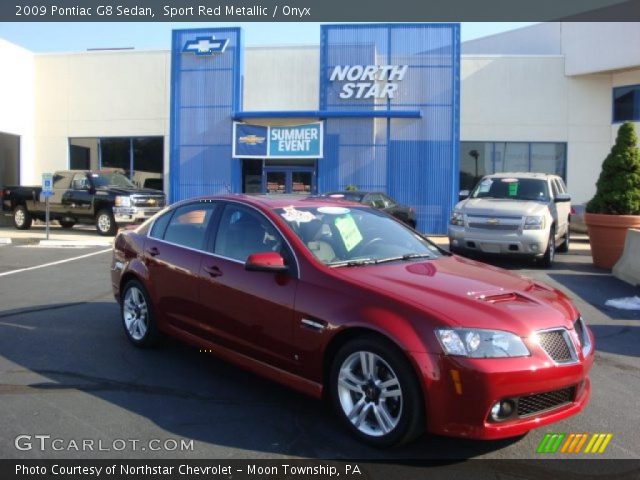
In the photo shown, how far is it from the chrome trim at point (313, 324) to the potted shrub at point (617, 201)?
365 inches

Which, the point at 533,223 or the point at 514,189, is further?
the point at 514,189

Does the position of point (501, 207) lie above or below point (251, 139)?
below

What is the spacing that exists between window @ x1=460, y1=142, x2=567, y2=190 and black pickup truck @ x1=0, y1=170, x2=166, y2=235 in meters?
11.4

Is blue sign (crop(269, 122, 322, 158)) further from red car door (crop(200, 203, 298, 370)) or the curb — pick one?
red car door (crop(200, 203, 298, 370))

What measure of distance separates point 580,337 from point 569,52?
21071 mm

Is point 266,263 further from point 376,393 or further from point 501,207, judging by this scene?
point 501,207

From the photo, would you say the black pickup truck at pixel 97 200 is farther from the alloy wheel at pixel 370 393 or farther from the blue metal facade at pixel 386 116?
the alloy wheel at pixel 370 393

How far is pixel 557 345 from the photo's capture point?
12.1ft

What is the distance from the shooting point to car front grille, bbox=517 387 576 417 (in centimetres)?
354

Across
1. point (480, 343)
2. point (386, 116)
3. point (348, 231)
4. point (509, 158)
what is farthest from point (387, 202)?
point (480, 343)

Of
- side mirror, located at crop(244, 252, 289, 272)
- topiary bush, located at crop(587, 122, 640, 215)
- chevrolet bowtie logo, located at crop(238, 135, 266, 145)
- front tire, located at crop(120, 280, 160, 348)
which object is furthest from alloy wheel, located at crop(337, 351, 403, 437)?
chevrolet bowtie logo, located at crop(238, 135, 266, 145)

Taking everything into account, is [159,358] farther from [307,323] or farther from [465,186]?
[465,186]

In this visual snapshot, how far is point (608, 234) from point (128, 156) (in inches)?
738

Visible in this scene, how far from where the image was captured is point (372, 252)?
4.67 metres
